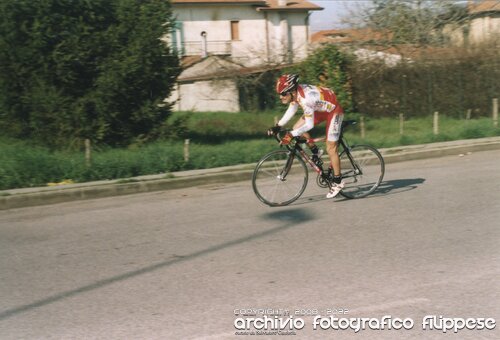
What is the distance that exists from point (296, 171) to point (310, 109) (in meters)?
1.07

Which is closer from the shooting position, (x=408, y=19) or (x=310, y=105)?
(x=310, y=105)

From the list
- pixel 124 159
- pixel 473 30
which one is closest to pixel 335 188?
pixel 124 159

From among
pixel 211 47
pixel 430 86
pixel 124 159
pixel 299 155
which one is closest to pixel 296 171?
pixel 299 155

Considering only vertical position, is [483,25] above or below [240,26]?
below

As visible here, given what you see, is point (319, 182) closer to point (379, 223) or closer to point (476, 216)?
point (379, 223)

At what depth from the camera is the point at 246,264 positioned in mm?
6051

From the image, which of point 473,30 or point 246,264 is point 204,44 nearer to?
point 473,30

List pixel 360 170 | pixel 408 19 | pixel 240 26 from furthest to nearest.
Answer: pixel 240 26 < pixel 408 19 < pixel 360 170

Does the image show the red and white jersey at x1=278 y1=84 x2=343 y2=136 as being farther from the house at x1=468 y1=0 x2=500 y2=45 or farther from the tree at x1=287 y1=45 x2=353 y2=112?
the house at x1=468 y1=0 x2=500 y2=45

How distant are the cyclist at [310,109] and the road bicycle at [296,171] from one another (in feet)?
0.52

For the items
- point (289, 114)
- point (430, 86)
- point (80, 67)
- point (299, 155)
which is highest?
point (80, 67)

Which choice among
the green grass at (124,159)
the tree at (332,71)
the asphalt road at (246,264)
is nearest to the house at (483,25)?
the tree at (332,71)

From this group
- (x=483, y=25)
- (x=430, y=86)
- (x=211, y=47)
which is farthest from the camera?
(x=211, y=47)

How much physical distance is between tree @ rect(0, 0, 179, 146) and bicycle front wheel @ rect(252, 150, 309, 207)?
Result: 23.1 feet
